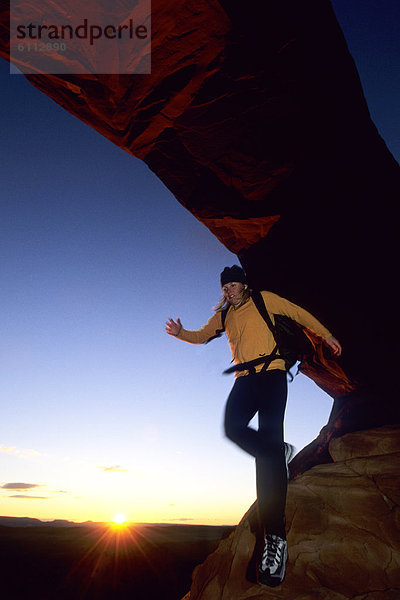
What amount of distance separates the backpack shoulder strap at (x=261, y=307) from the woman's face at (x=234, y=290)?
151 mm

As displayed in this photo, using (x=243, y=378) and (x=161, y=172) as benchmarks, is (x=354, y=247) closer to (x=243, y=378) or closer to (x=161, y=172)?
(x=161, y=172)

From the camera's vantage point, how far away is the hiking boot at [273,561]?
2.59m

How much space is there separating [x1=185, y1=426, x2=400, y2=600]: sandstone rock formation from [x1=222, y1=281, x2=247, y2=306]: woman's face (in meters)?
2.31

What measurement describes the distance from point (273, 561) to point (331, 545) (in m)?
0.92

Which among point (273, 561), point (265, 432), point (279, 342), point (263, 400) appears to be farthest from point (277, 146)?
point (273, 561)

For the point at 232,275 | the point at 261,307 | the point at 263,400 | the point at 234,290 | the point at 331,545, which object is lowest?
the point at 331,545

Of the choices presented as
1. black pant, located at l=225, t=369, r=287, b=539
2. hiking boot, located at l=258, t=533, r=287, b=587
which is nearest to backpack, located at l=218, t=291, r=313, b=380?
black pant, located at l=225, t=369, r=287, b=539

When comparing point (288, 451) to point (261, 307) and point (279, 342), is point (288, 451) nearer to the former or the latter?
point (279, 342)

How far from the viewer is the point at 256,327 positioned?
10.2 feet

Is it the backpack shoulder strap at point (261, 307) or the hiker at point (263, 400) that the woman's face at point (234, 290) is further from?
the backpack shoulder strap at point (261, 307)

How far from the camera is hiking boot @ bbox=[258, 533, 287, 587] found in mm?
2592

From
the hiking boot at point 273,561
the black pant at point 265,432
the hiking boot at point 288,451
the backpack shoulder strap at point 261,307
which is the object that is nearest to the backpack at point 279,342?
the backpack shoulder strap at point 261,307

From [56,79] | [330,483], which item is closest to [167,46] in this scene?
[56,79]

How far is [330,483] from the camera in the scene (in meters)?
4.14
